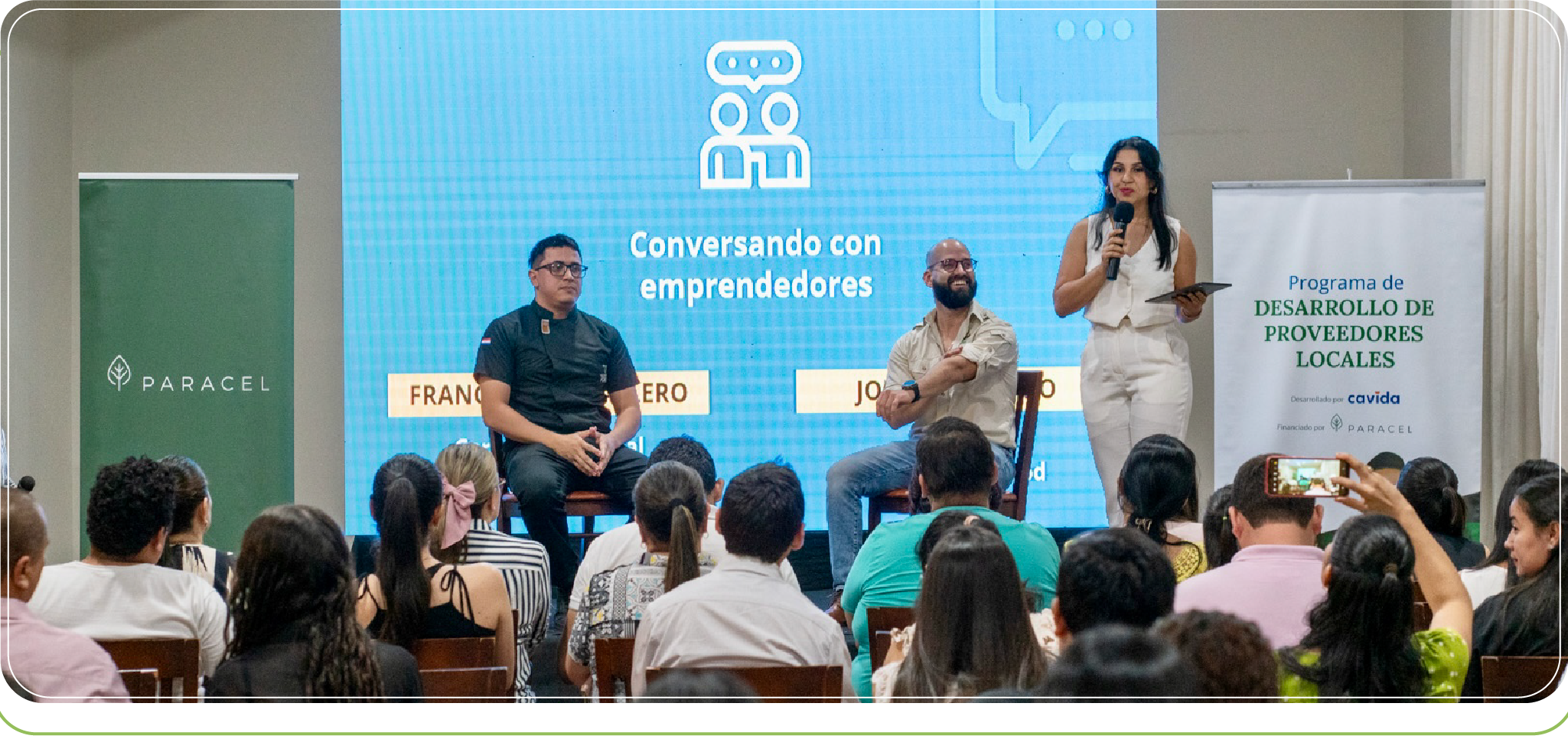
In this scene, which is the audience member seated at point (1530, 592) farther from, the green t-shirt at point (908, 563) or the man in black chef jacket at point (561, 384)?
the man in black chef jacket at point (561, 384)

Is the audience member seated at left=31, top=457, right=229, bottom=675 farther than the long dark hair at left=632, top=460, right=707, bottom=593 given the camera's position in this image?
No

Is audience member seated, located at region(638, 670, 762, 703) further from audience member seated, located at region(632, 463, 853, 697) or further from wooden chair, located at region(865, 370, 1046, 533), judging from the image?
wooden chair, located at region(865, 370, 1046, 533)

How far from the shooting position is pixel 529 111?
Answer: 199 inches

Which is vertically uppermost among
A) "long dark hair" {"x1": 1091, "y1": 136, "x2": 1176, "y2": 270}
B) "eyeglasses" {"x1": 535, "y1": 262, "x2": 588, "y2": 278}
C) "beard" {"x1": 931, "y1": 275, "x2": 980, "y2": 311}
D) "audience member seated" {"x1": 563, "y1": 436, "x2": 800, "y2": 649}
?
"long dark hair" {"x1": 1091, "y1": 136, "x2": 1176, "y2": 270}

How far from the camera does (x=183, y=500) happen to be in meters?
2.73

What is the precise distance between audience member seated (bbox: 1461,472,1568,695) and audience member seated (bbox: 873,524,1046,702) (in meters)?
0.81

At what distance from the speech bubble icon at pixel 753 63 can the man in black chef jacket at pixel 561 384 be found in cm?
96

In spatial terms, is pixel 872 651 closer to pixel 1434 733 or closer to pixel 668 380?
pixel 1434 733

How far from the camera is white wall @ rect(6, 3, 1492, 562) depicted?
5352 millimetres

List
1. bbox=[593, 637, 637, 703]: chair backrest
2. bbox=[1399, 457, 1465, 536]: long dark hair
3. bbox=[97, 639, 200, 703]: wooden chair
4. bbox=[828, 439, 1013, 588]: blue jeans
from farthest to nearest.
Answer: bbox=[828, 439, 1013, 588]: blue jeans, bbox=[1399, 457, 1465, 536]: long dark hair, bbox=[593, 637, 637, 703]: chair backrest, bbox=[97, 639, 200, 703]: wooden chair

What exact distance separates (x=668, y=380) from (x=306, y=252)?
1618 mm

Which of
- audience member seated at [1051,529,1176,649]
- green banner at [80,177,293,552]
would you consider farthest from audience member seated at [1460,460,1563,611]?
green banner at [80,177,293,552]

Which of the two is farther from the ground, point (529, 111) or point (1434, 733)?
point (529, 111)

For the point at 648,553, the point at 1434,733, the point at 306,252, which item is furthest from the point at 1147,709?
the point at 306,252
